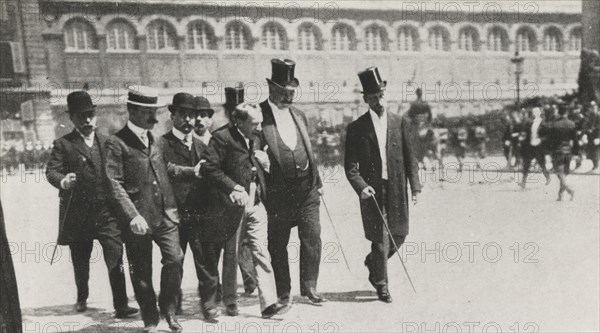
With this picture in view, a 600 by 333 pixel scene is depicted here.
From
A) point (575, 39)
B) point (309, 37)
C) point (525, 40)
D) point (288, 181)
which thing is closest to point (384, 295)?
point (288, 181)

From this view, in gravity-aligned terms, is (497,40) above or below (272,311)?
above

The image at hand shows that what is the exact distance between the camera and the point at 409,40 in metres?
7.80

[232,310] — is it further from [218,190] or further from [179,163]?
[179,163]

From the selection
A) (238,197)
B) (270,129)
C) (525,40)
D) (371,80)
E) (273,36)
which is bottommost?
(238,197)

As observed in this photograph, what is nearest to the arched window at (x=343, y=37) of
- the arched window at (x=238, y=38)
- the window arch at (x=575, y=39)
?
the arched window at (x=238, y=38)

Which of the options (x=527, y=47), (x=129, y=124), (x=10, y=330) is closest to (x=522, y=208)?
(x=527, y=47)

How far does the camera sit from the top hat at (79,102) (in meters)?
5.09

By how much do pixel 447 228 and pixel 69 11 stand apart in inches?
193

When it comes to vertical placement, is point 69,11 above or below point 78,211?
above

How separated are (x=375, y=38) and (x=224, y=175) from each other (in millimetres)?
4674

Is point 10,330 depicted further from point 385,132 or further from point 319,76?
point 319,76

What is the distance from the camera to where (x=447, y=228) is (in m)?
7.80

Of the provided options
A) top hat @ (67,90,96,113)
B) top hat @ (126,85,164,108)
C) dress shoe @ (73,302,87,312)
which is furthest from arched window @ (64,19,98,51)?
dress shoe @ (73,302,87,312)

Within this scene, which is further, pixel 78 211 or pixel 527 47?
pixel 527 47
